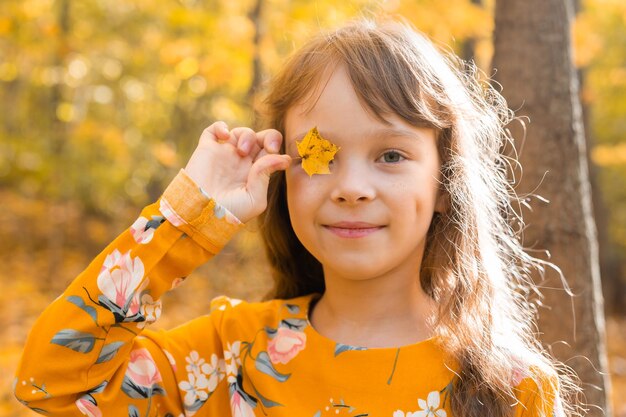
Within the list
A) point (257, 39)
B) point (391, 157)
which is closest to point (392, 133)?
point (391, 157)

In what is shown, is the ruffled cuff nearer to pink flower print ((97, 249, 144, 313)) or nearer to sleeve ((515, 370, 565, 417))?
pink flower print ((97, 249, 144, 313))

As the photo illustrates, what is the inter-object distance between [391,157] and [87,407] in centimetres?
97

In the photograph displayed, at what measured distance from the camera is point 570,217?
2.39 metres

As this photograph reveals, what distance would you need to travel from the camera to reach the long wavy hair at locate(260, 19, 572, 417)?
5.64ft

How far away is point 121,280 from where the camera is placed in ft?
5.63

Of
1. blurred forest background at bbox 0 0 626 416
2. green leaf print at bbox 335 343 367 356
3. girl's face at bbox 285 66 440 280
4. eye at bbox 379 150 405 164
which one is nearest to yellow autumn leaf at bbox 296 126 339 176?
girl's face at bbox 285 66 440 280

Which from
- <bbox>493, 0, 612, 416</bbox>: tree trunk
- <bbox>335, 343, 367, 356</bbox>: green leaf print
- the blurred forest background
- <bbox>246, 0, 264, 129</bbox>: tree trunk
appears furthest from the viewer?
the blurred forest background

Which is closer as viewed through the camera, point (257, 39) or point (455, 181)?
point (455, 181)

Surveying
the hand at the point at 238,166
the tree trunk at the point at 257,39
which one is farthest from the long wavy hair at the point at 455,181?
the tree trunk at the point at 257,39

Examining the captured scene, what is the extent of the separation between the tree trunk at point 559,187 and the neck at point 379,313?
67cm

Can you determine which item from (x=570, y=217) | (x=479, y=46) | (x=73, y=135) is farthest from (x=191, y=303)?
(x=570, y=217)

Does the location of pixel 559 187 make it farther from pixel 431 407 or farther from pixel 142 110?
pixel 142 110

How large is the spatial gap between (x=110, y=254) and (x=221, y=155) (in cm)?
39

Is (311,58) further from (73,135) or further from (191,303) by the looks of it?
(73,135)
